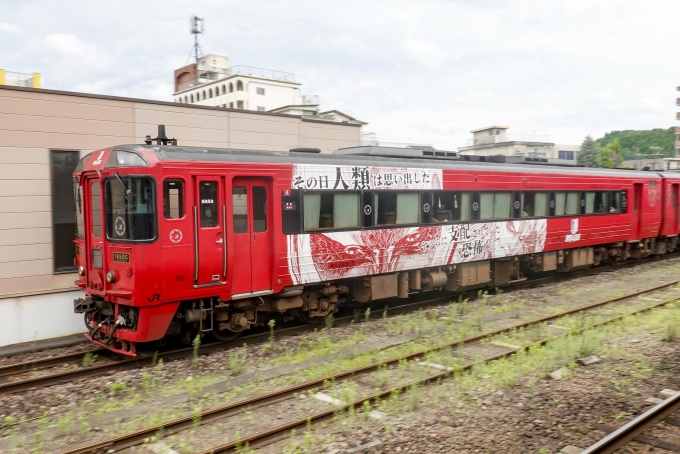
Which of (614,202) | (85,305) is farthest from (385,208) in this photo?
(614,202)

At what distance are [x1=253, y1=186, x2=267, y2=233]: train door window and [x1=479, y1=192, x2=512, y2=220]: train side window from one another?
5.86m

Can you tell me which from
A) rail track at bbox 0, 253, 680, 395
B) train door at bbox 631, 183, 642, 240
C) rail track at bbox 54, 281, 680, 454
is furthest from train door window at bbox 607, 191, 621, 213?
rail track at bbox 0, 253, 680, 395

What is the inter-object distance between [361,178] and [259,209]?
232 cm

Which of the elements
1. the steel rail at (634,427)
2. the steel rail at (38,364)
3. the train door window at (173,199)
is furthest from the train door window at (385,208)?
the steel rail at (634,427)

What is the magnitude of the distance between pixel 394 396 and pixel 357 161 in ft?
16.7

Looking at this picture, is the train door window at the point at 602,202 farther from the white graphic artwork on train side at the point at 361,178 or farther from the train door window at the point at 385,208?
the train door window at the point at 385,208

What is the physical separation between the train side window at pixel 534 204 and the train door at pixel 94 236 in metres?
10.0

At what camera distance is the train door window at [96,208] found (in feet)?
28.6

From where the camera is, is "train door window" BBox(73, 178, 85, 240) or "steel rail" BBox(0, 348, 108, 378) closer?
"steel rail" BBox(0, 348, 108, 378)

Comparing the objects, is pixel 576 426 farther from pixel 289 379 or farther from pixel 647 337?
pixel 647 337

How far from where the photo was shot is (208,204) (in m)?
8.55

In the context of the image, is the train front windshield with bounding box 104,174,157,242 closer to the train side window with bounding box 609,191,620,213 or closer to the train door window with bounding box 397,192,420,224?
the train door window with bounding box 397,192,420,224

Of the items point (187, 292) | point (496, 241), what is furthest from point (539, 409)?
point (496, 241)

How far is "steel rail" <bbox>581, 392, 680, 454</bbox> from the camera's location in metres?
5.40
